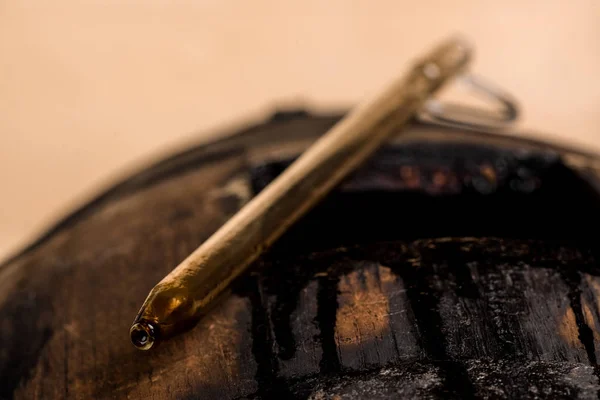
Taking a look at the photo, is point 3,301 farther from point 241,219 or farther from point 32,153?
point 32,153

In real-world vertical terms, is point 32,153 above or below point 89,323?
above

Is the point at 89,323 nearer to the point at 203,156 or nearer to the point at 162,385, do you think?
the point at 162,385

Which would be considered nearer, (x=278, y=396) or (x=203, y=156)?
(x=278, y=396)

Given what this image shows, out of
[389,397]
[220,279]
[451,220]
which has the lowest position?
[389,397]

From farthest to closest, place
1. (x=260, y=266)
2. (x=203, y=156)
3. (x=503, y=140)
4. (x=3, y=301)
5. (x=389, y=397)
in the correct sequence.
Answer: (x=203, y=156) → (x=503, y=140) → (x=3, y=301) → (x=260, y=266) → (x=389, y=397)

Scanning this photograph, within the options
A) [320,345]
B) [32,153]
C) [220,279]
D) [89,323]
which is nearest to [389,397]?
[320,345]

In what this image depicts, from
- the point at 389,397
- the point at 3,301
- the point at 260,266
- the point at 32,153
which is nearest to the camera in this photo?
the point at 389,397

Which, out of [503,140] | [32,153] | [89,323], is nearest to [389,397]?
[89,323]
